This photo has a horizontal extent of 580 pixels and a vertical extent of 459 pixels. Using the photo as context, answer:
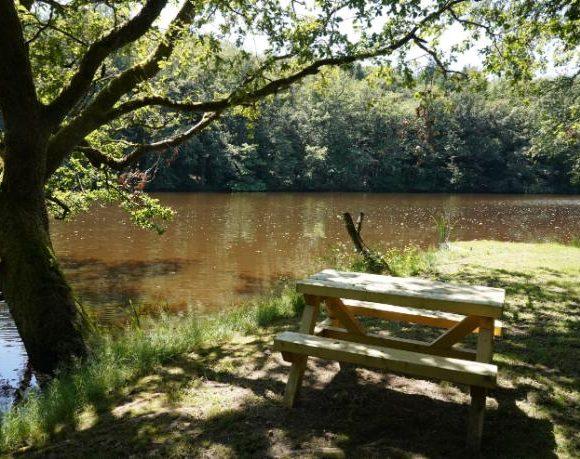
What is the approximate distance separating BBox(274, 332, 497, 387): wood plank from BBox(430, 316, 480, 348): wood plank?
21.8 inches

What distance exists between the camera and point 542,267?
927 centimetres

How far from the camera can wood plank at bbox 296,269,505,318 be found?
11.2 feet

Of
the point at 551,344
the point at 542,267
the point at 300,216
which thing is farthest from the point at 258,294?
the point at 300,216

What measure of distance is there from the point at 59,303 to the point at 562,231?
24.3 m

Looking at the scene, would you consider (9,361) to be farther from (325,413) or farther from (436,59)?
(436,59)

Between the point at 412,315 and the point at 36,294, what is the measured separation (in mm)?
3892

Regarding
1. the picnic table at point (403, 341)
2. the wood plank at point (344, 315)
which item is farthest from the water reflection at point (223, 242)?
the picnic table at point (403, 341)

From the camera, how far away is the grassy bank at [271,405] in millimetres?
3201

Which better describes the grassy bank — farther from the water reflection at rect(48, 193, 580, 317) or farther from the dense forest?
the dense forest

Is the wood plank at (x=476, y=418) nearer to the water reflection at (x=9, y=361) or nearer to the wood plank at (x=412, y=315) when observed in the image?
the wood plank at (x=412, y=315)

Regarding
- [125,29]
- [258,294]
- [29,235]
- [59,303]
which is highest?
[125,29]

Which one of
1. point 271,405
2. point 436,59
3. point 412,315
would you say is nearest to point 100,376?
point 271,405

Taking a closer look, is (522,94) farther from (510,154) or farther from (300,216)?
(510,154)

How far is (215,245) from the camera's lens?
1853 centimetres
